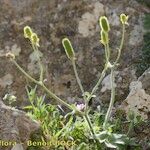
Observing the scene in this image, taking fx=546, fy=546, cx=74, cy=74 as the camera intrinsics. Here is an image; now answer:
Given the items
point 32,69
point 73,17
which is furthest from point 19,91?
point 73,17

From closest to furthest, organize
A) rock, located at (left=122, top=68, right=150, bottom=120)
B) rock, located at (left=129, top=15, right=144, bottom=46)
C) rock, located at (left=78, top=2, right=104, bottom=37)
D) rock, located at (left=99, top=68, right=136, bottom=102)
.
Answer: rock, located at (left=122, top=68, right=150, bottom=120) → rock, located at (left=99, top=68, right=136, bottom=102) → rock, located at (left=129, top=15, right=144, bottom=46) → rock, located at (left=78, top=2, right=104, bottom=37)

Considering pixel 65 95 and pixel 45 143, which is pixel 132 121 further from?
pixel 65 95

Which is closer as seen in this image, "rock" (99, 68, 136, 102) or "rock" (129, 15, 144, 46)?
"rock" (99, 68, 136, 102)

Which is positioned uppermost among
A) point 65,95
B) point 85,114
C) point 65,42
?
point 65,42

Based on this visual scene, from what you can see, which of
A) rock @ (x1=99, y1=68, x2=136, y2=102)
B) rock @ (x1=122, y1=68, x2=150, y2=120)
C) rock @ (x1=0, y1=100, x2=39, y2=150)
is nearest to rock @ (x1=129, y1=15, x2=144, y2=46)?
rock @ (x1=99, y1=68, x2=136, y2=102)

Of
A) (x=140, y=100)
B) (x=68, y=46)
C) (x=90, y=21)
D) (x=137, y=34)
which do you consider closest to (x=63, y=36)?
(x=90, y=21)

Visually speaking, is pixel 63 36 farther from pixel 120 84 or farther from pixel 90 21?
pixel 120 84

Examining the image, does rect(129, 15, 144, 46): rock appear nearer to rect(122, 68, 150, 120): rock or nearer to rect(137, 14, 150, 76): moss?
rect(137, 14, 150, 76): moss
